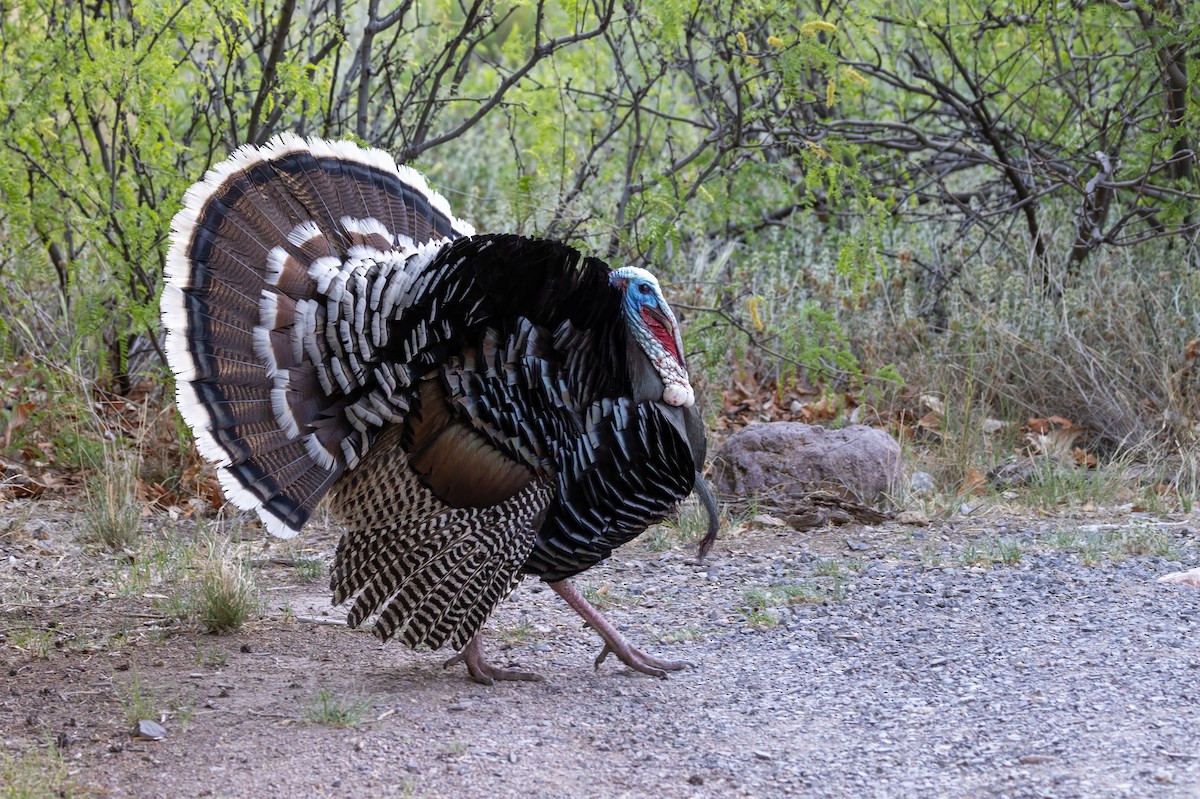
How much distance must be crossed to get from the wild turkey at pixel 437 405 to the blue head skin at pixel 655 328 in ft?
0.05

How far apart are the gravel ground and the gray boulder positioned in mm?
716

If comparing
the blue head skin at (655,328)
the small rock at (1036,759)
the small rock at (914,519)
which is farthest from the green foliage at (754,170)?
the small rock at (1036,759)

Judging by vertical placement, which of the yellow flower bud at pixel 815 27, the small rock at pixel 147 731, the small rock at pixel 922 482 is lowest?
the small rock at pixel 147 731

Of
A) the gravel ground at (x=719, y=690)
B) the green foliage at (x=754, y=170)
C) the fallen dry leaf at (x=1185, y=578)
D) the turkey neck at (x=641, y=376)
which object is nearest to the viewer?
the gravel ground at (x=719, y=690)

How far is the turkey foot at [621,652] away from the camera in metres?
4.56

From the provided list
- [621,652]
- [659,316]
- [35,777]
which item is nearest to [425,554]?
[621,652]

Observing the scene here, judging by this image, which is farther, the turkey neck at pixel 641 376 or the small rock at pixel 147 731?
the turkey neck at pixel 641 376

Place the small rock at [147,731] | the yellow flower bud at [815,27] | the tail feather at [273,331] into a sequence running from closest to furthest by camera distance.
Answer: the small rock at [147,731] < the tail feather at [273,331] < the yellow flower bud at [815,27]

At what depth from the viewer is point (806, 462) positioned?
268 inches

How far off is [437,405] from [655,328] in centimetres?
82

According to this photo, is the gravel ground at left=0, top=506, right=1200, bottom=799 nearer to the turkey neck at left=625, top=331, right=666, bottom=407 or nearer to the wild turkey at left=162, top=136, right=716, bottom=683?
the wild turkey at left=162, top=136, right=716, bottom=683

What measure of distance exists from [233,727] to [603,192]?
610cm

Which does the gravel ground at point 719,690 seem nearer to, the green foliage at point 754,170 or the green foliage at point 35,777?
the green foliage at point 35,777

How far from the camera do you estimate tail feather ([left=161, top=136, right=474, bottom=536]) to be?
13.9ft
